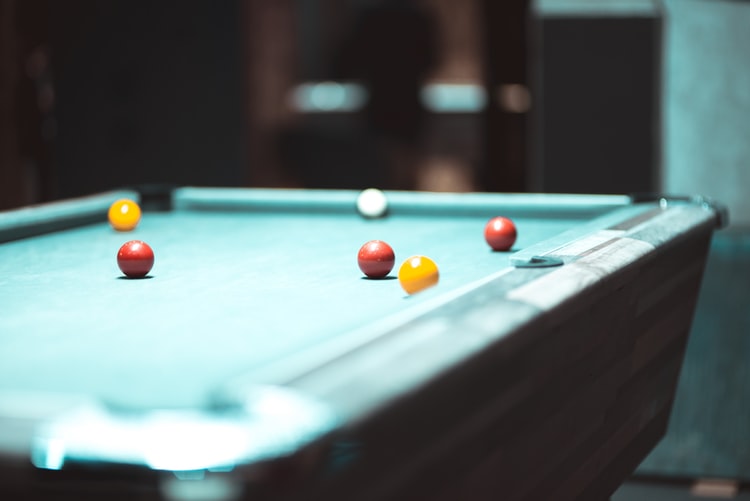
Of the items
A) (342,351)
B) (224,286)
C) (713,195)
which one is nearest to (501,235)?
(224,286)

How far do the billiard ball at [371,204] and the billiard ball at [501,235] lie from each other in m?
0.58

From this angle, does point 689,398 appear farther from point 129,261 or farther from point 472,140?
point 472,140

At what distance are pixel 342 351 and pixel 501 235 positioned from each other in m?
1.07

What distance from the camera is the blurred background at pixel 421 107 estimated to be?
3365 millimetres

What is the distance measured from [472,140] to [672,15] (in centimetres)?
370

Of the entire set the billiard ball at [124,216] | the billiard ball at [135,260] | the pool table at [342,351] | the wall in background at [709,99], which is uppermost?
the wall in background at [709,99]

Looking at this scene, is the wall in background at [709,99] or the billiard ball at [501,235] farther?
the wall in background at [709,99]

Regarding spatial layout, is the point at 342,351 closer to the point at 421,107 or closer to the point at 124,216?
the point at 124,216

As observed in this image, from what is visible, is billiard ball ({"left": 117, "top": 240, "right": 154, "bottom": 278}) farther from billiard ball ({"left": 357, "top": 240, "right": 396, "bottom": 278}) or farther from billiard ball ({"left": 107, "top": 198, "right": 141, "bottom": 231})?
billiard ball ({"left": 107, "top": 198, "right": 141, "bottom": 231})

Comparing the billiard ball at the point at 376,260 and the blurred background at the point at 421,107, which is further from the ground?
the blurred background at the point at 421,107

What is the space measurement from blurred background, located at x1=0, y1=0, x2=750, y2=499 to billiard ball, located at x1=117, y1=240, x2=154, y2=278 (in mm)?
1833

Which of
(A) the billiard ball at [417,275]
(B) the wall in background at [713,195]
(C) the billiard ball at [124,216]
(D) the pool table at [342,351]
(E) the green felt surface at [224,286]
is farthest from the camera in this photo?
(B) the wall in background at [713,195]

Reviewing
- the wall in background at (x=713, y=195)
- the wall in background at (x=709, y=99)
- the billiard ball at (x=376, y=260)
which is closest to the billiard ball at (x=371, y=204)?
→ the billiard ball at (x=376, y=260)

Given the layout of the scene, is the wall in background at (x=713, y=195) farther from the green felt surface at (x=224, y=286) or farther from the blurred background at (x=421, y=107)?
the green felt surface at (x=224, y=286)
